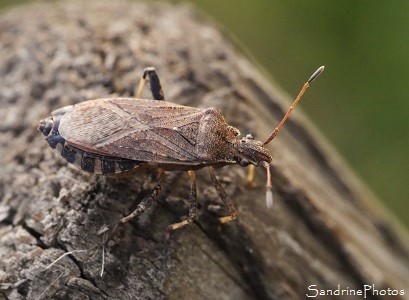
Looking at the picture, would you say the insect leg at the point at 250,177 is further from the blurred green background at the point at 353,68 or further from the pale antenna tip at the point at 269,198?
the blurred green background at the point at 353,68

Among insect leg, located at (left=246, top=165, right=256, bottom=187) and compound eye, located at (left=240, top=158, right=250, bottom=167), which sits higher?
compound eye, located at (left=240, top=158, right=250, bottom=167)

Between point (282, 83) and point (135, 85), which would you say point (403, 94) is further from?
point (135, 85)

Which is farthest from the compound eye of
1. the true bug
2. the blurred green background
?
the blurred green background

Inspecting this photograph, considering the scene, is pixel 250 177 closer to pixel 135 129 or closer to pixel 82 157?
pixel 135 129

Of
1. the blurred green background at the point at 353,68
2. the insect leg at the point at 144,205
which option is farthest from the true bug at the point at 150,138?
the blurred green background at the point at 353,68

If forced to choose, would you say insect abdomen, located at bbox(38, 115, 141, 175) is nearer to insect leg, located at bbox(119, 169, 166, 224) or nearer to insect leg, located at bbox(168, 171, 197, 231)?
insect leg, located at bbox(119, 169, 166, 224)

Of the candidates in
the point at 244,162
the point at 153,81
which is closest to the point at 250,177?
the point at 244,162
